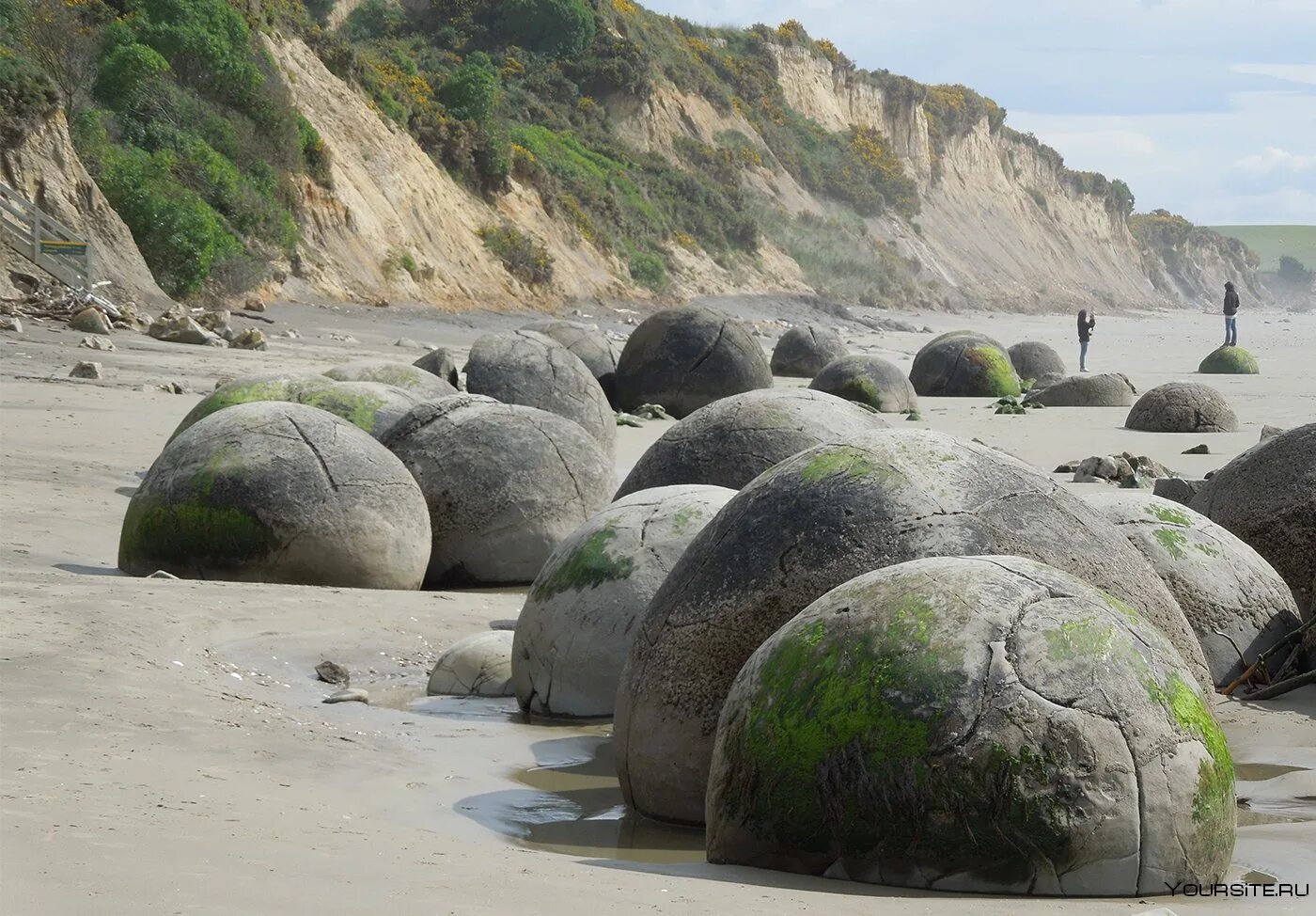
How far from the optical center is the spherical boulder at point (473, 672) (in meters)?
6.94

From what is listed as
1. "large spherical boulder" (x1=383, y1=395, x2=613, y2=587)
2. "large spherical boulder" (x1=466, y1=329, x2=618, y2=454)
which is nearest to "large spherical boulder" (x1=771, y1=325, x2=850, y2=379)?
"large spherical boulder" (x1=466, y1=329, x2=618, y2=454)

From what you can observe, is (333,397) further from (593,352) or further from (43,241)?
(43,241)

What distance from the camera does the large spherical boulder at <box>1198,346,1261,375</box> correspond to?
30.6 meters

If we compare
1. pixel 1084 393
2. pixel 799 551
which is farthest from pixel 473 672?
pixel 1084 393

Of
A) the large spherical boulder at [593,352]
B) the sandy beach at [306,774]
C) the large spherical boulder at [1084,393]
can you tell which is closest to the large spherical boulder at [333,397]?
the sandy beach at [306,774]

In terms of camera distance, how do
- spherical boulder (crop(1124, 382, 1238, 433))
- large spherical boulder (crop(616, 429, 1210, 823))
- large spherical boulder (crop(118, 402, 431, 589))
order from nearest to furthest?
large spherical boulder (crop(616, 429, 1210, 823)) < large spherical boulder (crop(118, 402, 431, 589)) < spherical boulder (crop(1124, 382, 1238, 433))

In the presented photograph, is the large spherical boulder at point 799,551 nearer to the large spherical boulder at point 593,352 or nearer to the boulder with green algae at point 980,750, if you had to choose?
the boulder with green algae at point 980,750

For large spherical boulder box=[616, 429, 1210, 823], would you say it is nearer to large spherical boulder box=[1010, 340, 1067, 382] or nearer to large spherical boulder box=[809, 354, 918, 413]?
large spherical boulder box=[809, 354, 918, 413]

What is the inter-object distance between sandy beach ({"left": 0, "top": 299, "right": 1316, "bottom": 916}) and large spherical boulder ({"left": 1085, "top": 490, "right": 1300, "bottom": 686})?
1.22 feet

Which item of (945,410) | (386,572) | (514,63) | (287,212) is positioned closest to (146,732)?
(386,572)

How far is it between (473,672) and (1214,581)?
3.27m

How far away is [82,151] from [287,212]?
16.8 ft

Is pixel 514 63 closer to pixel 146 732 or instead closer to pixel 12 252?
pixel 12 252

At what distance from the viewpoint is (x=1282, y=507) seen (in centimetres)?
759
